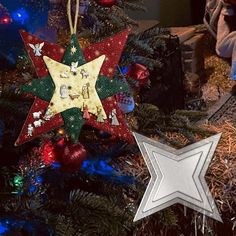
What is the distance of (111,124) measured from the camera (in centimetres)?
76

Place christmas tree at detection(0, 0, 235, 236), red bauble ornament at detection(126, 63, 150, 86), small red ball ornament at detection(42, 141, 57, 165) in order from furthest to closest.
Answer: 1. red bauble ornament at detection(126, 63, 150, 86)
2. small red ball ornament at detection(42, 141, 57, 165)
3. christmas tree at detection(0, 0, 235, 236)

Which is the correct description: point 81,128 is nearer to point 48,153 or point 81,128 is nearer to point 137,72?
point 48,153

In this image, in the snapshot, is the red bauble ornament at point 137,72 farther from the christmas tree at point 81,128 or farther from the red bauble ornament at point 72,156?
the red bauble ornament at point 72,156

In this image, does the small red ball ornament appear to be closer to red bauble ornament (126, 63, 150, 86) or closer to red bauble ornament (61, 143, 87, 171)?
red bauble ornament (61, 143, 87, 171)

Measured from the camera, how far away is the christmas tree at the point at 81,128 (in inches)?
28.4

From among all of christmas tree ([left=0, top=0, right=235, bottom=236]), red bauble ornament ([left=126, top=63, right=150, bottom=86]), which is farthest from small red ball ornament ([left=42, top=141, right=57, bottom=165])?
red bauble ornament ([left=126, top=63, right=150, bottom=86])

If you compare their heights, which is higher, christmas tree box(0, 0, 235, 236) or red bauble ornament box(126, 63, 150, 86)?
red bauble ornament box(126, 63, 150, 86)

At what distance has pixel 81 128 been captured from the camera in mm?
836

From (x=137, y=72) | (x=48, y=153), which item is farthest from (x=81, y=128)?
(x=137, y=72)

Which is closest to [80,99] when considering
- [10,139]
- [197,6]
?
[10,139]

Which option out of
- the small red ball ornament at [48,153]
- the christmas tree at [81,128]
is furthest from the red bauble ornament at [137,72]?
the small red ball ornament at [48,153]

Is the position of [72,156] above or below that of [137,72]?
below

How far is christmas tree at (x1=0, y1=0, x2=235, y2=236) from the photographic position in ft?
2.37

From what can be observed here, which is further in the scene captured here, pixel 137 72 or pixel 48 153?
pixel 137 72
